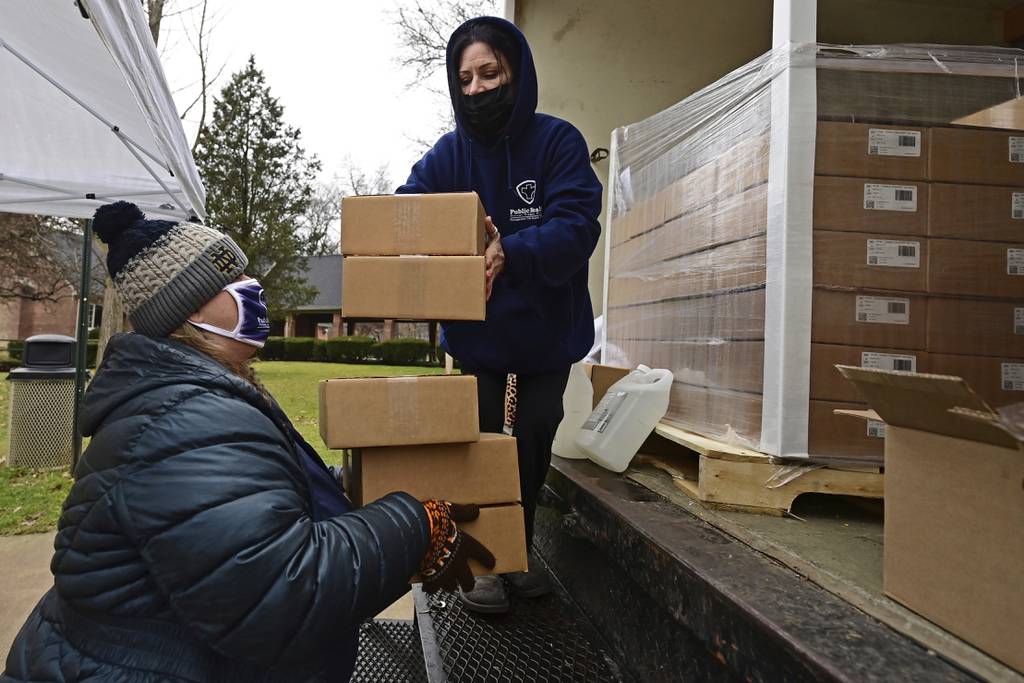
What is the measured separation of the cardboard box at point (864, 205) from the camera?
2016mm

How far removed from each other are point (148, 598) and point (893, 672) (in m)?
1.28

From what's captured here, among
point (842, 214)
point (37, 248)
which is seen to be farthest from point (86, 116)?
point (37, 248)

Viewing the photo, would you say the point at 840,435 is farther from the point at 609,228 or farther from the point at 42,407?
the point at 42,407

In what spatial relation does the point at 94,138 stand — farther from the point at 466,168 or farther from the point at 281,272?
the point at 281,272

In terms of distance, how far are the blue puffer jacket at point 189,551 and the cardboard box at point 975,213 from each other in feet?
6.47

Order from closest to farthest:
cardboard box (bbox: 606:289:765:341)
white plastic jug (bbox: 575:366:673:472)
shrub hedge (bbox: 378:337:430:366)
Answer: cardboard box (bbox: 606:289:765:341)
white plastic jug (bbox: 575:366:673:472)
shrub hedge (bbox: 378:337:430:366)

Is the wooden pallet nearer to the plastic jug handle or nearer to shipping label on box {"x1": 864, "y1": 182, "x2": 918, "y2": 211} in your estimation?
the plastic jug handle

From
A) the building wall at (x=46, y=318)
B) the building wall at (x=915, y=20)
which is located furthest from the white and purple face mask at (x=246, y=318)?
the building wall at (x=46, y=318)

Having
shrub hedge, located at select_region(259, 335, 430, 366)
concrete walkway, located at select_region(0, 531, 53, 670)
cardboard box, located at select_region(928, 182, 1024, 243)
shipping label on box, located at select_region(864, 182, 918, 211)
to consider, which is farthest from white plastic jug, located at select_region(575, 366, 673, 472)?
shrub hedge, located at select_region(259, 335, 430, 366)

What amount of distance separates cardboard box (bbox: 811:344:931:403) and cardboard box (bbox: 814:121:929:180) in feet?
1.87

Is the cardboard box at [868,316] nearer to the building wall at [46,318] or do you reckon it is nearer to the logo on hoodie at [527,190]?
the logo on hoodie at [527,190]

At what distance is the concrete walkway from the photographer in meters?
2.95

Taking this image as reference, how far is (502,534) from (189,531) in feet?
2.87

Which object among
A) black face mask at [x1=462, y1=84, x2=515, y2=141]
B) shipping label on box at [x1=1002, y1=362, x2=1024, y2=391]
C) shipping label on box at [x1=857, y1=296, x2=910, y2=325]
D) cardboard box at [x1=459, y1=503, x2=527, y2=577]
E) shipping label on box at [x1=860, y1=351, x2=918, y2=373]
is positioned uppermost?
black face mask at [x1=462, y1=84, x2=515, y2=141]
